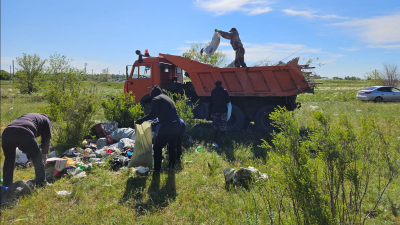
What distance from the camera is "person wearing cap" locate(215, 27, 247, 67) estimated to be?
7887mm

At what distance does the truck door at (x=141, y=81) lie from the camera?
8.64 meters

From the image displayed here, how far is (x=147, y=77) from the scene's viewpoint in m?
8.66

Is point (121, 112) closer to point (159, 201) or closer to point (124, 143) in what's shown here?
point (124, 143)

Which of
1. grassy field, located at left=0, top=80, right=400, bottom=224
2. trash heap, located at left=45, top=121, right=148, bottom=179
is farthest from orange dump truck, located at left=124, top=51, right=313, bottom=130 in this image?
grassy field, located at left=0, top=80, right=400, bottom=224

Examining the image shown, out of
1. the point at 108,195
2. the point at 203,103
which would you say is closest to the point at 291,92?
the point at 203,103

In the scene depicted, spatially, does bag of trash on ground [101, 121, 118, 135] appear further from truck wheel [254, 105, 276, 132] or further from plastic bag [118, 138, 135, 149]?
truck wheel [254, 105, 276, 132]

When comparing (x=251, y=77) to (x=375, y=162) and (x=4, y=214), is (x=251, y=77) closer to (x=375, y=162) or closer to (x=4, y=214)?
(x=375, y=162)

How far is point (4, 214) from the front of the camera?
3277 mm

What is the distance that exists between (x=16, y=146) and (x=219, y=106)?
14.4ft

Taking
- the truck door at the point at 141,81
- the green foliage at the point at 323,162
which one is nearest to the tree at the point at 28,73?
the truck door at the point at 141,81

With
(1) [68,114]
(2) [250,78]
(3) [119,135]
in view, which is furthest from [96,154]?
(2) [250,78]

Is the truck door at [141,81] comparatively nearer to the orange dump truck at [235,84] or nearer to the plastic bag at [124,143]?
the orange dump truck at [235,84]

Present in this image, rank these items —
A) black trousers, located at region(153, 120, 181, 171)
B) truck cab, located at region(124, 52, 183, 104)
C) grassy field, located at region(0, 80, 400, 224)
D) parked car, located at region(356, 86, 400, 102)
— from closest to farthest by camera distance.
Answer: grassy field, located at region(0, 80, 400, 224), black trousers, located at region(153, 120, 181, 171), truck cab, located at region(124, 52, 183, 104), parked car, located at region(356, 86, 400, 102)

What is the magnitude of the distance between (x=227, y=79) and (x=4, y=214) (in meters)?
6.25
